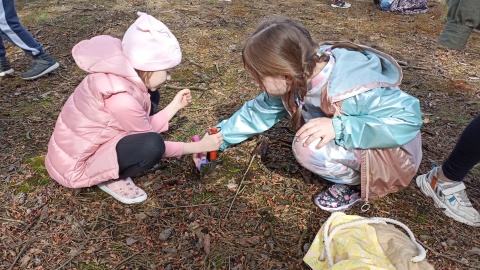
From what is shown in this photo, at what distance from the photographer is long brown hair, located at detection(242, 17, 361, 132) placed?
72.2 inches

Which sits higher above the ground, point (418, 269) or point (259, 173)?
point (418, 269)

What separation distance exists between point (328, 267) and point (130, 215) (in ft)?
3.83

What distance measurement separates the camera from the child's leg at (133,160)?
2109 mm

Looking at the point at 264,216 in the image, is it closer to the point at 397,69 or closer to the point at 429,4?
the point at 397,69

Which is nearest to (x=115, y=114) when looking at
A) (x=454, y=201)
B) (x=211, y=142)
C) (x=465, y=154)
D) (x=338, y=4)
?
(x=211, y=142)

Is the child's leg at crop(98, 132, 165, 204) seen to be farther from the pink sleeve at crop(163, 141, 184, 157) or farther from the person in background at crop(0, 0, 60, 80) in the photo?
the person in background at crop(0, 0, 60, 80)

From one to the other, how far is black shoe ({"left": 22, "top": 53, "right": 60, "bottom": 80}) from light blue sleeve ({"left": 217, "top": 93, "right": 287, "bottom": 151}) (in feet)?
6.78

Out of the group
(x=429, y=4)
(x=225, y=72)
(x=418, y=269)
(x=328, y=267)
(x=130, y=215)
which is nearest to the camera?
(x=418, y=269)

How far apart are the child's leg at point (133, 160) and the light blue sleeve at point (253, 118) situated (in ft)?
1.64

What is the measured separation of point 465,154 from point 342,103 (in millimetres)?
763

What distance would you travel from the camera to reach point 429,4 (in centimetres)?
604

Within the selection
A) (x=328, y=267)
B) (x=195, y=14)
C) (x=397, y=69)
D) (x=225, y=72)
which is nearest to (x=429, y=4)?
(x=195, y=14)

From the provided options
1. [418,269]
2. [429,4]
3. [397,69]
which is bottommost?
[429,4]

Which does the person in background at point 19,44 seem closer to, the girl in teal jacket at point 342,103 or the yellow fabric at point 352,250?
the girl in teal jacket at point 342,103
